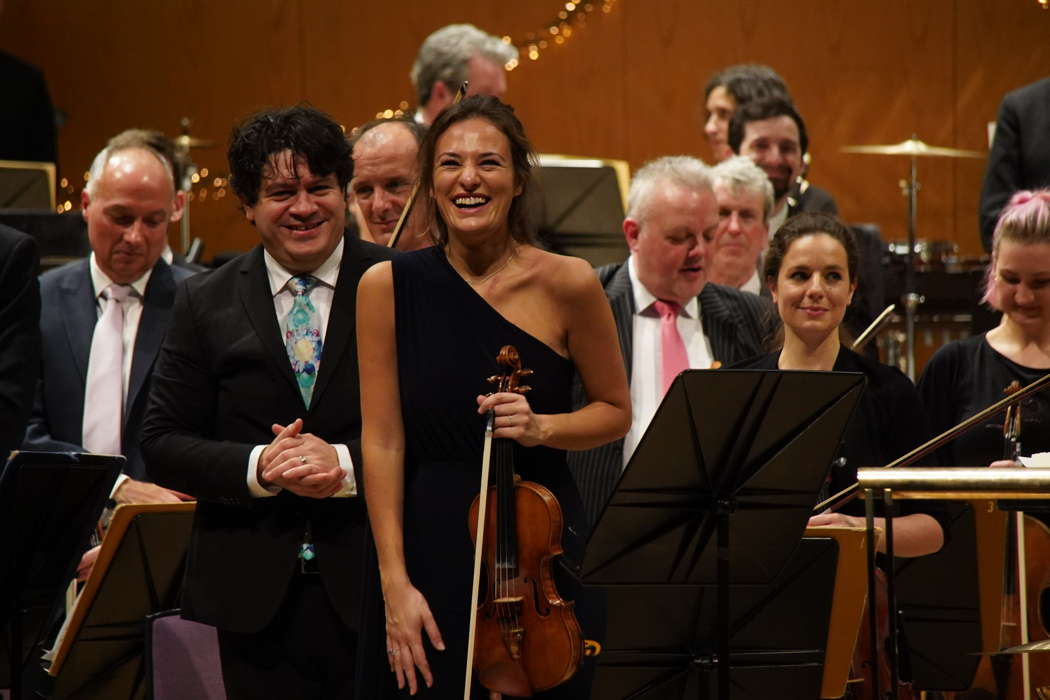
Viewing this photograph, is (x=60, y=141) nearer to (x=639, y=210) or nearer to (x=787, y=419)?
(x=639, y=210)

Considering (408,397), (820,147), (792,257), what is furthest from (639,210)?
(820,147)

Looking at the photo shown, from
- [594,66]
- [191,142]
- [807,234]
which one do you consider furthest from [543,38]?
[807,234]

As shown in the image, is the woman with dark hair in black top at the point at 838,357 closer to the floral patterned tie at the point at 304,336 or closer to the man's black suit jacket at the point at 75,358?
the floral patterned tie at the point at 304,336

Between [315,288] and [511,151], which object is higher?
[511,151]

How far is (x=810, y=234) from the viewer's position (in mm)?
3340

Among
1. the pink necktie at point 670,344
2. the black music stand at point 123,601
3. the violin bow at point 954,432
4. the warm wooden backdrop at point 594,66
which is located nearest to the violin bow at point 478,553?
the violin bow at point 954,432

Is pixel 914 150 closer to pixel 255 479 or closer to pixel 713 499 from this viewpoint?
pixel 713 499

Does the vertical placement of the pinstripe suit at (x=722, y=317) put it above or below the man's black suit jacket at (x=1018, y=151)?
below

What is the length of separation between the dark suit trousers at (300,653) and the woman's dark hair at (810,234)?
1422 millimetres

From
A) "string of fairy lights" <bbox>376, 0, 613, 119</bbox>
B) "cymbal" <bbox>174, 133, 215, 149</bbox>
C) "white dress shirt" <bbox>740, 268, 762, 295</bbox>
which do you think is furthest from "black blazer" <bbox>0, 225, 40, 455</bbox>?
"string of fairy lights" <bbox>376, 0, 613, 119</bbox>

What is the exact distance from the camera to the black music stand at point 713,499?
2389 millimetres

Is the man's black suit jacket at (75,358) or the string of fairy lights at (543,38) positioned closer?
the man's black suit jacket at (75,358)

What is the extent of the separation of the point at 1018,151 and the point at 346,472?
3211mm

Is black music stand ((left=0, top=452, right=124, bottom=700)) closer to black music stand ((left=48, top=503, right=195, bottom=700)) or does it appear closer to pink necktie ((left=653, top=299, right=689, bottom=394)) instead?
black music stand ((left=48, top=503, right=195, bottom=700))
